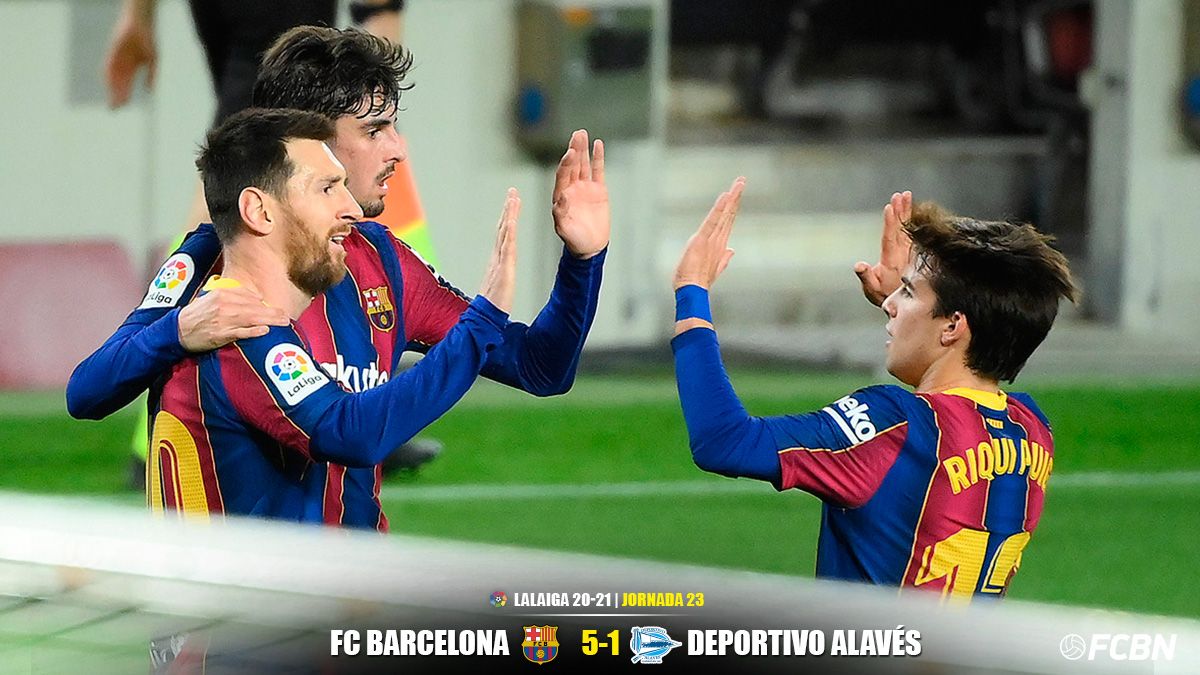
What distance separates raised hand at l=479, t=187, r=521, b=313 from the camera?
2471 mm

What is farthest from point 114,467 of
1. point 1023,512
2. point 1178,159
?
point 1178,159

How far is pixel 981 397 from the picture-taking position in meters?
2.40

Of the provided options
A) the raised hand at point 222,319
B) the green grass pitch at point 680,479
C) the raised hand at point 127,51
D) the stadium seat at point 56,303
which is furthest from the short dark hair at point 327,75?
the stadium seat at point 56,303

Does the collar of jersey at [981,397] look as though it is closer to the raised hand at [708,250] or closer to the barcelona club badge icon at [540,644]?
the raised hand at [708,250]

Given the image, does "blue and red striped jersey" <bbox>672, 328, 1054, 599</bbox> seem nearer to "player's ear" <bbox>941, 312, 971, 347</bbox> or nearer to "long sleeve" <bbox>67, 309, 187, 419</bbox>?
"player's ear" <bbox>941, 312, 971, 347</bbox>

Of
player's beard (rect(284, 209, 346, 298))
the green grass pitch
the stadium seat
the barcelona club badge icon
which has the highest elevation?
player's beard (rect(284, 209, 346, 298))

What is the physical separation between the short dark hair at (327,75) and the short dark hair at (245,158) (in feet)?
0.61

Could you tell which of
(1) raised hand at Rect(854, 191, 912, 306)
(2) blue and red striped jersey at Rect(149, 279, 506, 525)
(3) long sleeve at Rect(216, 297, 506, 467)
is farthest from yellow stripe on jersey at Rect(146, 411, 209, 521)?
(1) raised hand at Rect(854, 191, 912, 306)

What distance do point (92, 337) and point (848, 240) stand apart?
531 centimetres

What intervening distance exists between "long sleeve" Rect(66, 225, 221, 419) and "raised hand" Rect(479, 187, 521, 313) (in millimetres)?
415

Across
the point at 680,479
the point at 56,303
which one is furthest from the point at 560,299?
the point at 56,303

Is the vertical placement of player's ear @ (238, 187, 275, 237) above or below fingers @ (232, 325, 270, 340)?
above

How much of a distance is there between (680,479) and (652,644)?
447 centimetres

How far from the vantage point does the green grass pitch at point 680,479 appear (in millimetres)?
4859
